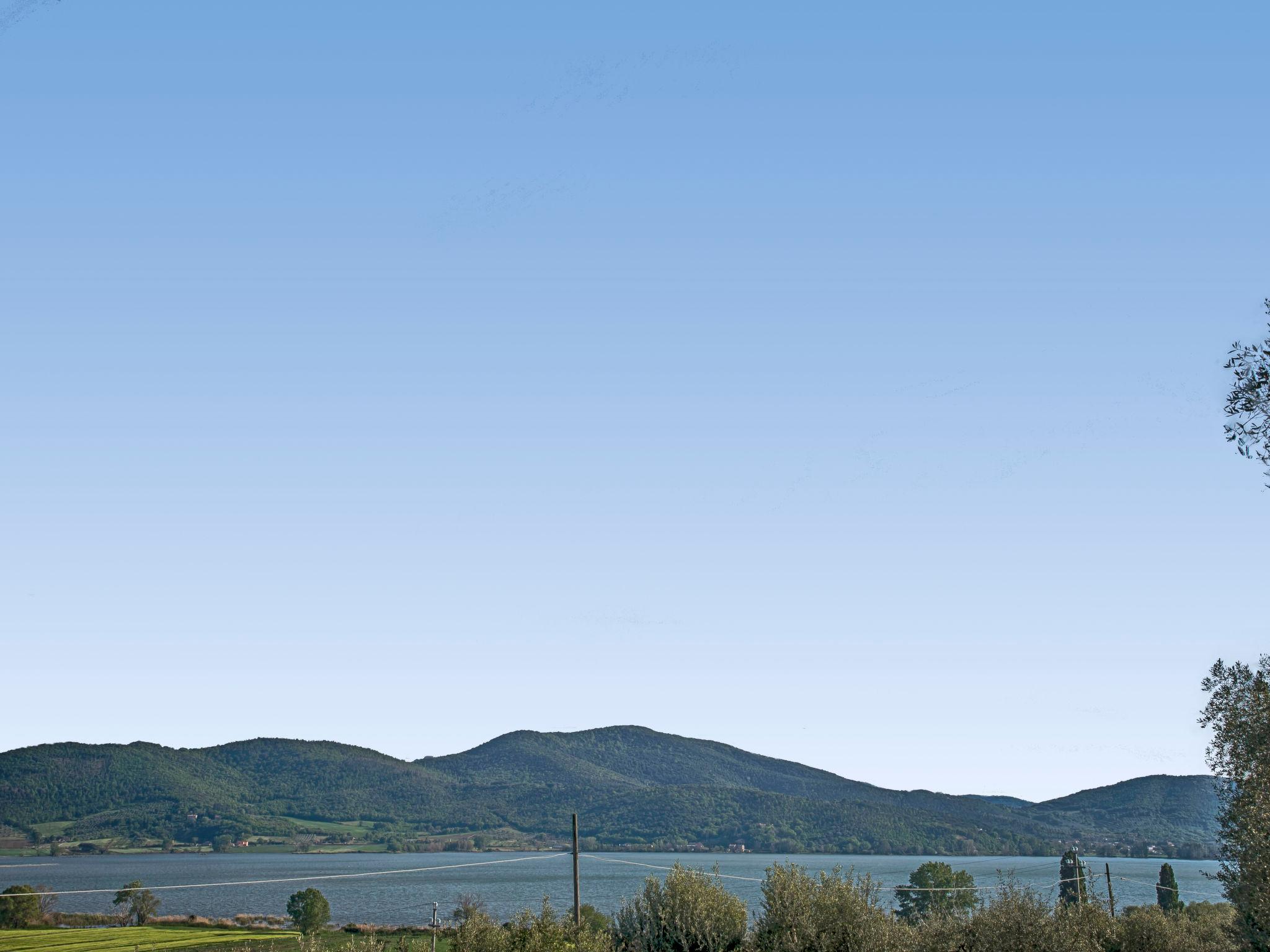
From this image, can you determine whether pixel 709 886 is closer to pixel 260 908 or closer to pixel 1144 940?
pixel 1144 940

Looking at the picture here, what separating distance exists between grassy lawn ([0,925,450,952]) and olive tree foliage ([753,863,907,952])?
41.4 metres

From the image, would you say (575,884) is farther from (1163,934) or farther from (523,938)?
(1163,934)

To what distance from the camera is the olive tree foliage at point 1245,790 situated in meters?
29.2

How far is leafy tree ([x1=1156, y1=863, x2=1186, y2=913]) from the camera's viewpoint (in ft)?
281

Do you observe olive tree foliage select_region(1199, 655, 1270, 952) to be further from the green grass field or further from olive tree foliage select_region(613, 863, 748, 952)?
the green grass field

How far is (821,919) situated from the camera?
119ft

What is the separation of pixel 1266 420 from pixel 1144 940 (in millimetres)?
30224

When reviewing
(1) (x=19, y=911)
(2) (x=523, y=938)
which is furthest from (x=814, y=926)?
(1) (x=19, y=911)

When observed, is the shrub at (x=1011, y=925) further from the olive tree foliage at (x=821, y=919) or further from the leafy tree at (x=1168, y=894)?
the leafy tree at (x=1168, y=894)

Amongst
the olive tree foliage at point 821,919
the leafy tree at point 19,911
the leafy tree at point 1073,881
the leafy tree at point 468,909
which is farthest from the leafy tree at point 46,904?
the olive tree foliage at point 821,919

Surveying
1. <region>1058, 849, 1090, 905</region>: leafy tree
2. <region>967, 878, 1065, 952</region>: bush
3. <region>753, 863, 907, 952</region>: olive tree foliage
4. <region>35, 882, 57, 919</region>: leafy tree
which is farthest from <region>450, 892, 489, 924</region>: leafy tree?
<region>35, 882, 57, 919</region>: leafy tree

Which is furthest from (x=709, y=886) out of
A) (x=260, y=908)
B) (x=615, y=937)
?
(x=260, y=908)

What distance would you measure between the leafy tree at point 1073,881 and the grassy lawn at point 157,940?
3825 centimetres

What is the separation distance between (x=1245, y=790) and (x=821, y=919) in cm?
1294
